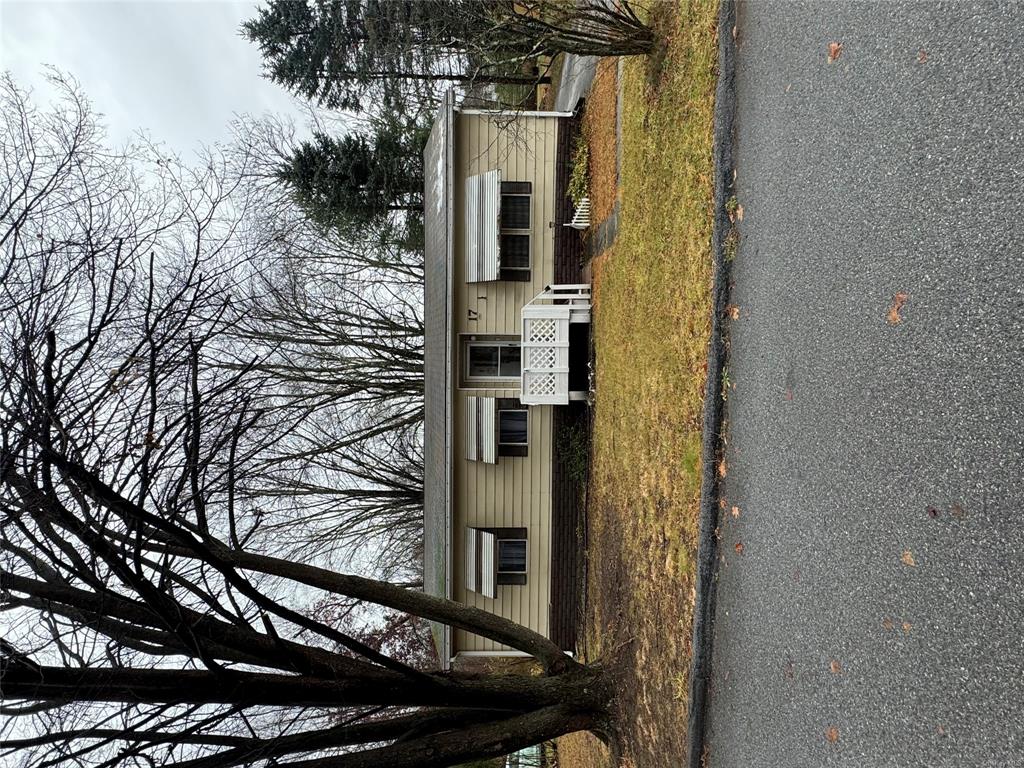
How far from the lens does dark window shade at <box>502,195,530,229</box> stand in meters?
14.2

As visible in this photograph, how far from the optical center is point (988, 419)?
12.8 feet

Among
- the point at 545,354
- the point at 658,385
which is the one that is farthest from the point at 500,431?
the point at 658,385

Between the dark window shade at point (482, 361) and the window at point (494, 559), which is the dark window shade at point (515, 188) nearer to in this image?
the dark window shade at point (482, 361)

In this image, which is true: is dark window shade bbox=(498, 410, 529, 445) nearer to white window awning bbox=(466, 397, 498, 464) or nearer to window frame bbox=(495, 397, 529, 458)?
window frame bbox=(495, 397, 529, 458)

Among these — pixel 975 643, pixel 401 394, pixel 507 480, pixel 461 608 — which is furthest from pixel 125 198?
pixel 401 394

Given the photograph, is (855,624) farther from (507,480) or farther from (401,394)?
(401,394)

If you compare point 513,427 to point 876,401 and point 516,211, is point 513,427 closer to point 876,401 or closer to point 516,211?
point 516,211

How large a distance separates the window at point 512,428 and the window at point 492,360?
0.62 metres

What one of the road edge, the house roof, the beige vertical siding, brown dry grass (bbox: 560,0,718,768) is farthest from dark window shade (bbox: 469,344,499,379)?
the road edge

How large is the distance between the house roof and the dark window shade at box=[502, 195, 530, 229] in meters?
1.19

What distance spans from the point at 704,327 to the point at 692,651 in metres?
3.38

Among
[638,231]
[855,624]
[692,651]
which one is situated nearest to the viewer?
[855,624]

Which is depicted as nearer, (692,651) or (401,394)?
(692,651)

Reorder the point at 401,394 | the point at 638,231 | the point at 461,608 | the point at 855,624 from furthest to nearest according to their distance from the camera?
the point at 401,394
the point at 638,231
the point at 461,608
the point at 855,624
